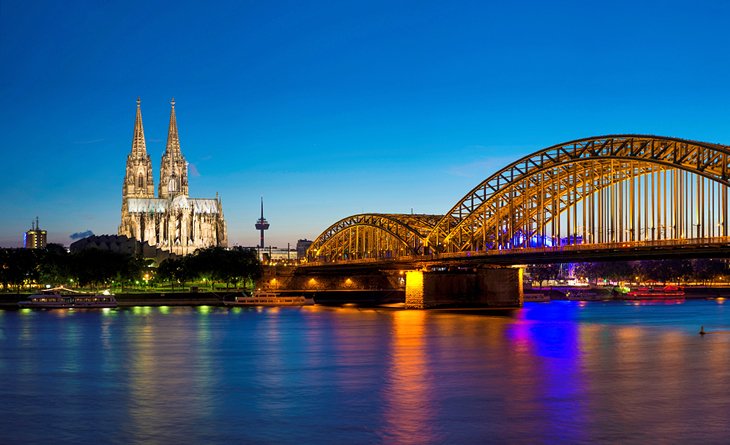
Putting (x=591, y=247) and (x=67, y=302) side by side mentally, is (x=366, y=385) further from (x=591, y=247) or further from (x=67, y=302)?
(x=67, y=302)

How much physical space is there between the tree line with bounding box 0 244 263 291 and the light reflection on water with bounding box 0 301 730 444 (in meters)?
76.2

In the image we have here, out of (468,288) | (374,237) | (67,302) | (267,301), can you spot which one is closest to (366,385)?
(468,288)

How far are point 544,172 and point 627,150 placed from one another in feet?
53.1

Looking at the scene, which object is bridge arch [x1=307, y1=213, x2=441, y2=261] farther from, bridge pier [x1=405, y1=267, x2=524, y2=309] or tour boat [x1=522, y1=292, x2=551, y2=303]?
tour boat [x1=522, y1=292, x2=551, y2=303]

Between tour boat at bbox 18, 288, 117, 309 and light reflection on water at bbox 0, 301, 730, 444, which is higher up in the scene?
tour boat at bbox 18, 288, 117, 309

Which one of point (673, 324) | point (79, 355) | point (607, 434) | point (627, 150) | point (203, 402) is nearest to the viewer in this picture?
point (607, 434)

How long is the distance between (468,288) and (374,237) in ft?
145

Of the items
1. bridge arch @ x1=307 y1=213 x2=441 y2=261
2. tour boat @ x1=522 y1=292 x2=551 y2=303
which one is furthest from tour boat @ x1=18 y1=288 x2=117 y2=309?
tour boat @ x1=522 y1=292 x2=551 y2=303

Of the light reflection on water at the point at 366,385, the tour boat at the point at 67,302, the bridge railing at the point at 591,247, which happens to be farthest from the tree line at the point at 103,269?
the light reflection on water at the point at 366,385

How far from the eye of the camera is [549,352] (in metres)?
60.0

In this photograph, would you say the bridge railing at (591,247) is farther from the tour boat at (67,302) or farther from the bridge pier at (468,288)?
the tour boat at (67,302)

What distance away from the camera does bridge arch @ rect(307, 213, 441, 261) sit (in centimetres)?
13475

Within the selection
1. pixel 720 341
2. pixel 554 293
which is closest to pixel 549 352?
pixel 720 341

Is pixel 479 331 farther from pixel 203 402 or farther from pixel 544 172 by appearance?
pixel 203 402
